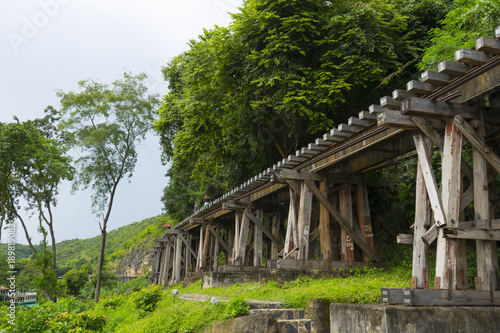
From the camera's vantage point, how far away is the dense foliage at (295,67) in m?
12.8

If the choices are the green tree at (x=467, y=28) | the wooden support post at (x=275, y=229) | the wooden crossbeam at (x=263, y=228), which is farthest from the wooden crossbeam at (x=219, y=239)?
the green tree at (x=467, y=28)

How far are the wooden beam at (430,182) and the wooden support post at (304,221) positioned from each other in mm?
3636

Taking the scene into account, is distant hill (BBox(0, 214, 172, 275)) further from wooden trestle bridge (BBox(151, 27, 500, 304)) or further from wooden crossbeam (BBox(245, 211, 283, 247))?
wooden trestle bridge (BBox(151, 27, 500, 304))

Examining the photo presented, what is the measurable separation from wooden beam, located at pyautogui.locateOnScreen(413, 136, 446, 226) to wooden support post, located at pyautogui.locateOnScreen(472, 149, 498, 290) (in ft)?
1.55

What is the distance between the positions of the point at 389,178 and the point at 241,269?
471cm

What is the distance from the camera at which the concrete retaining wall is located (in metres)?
4.33

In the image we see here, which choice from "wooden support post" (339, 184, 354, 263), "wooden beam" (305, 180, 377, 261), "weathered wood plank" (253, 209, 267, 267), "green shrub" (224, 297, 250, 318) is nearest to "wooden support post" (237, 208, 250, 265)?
"weathered wood plank" (253, 209, 267, 267)

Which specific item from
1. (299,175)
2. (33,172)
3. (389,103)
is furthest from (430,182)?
(33,172)

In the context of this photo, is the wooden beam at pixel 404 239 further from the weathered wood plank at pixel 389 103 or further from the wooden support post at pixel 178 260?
the wooden support post at pixel 178 260

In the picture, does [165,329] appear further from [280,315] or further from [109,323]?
[109,323]

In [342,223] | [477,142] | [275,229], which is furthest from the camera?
[275,229]

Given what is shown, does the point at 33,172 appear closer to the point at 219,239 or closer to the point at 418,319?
the point at 219,239

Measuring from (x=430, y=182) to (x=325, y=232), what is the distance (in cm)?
394

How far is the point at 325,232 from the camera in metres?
9.55
